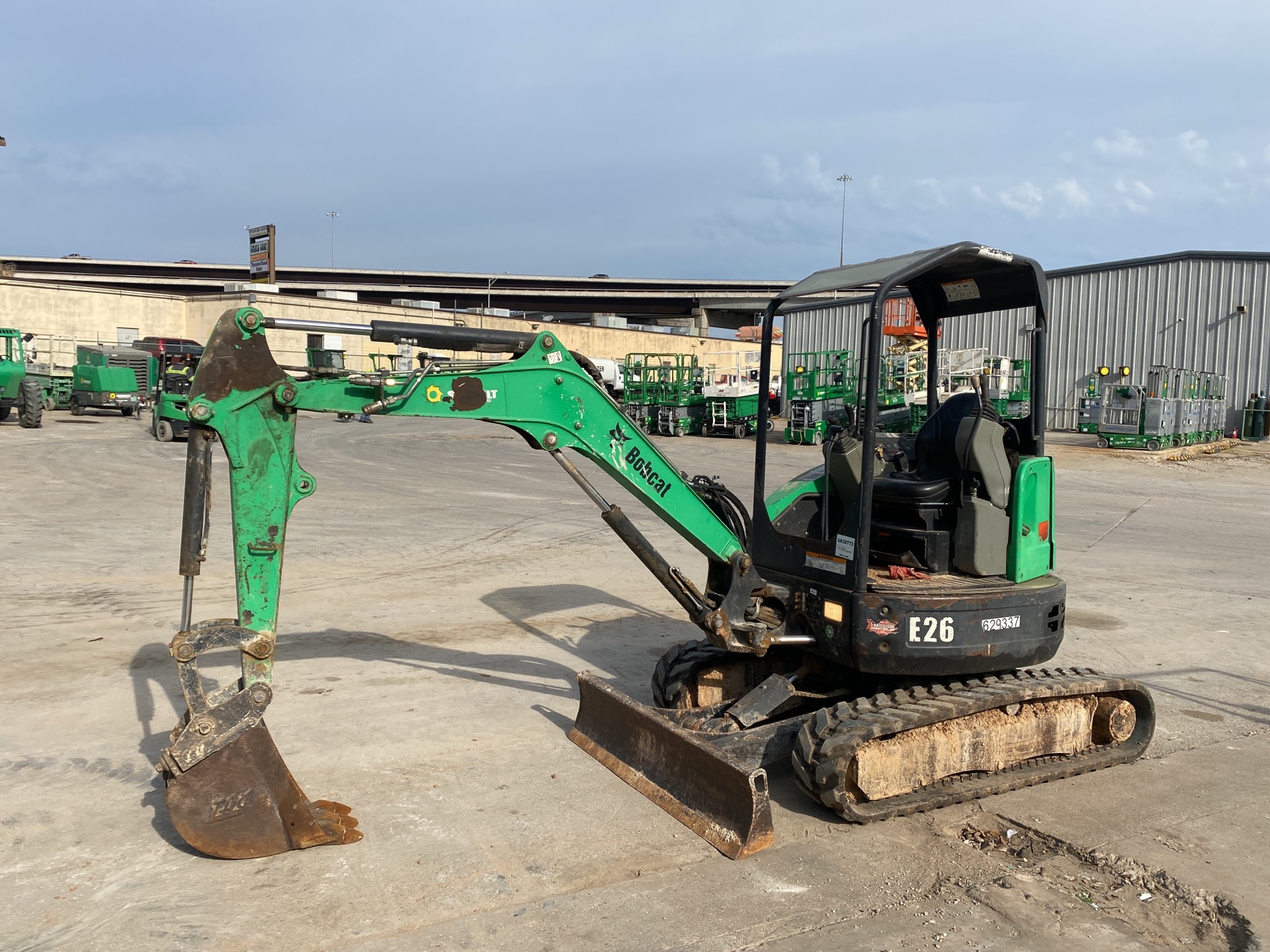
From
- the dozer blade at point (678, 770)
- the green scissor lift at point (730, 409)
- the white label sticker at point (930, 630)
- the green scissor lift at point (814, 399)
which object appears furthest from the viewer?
the green scissor lift at point (730, 409)

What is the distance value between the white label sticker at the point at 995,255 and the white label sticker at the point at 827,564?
1893 millimetres

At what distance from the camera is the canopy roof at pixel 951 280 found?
5.52m

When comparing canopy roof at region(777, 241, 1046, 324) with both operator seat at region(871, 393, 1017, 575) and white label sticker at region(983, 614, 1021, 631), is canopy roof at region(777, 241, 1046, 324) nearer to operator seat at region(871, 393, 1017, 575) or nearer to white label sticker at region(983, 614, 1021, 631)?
operator seat at region(871, 393, 1017, 575)

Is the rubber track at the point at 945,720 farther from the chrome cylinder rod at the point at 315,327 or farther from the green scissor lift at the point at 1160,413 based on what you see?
the green scissor lift at the point at 1160,413

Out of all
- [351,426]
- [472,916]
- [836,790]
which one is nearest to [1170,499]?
[836,790]

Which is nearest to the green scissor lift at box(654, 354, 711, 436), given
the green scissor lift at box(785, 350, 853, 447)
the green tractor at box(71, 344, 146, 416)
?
the green scissor lift at box(785, 350, 853, 447)

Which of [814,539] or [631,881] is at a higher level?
[814,539]

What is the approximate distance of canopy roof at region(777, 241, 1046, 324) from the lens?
5.52 meters

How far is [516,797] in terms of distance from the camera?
5414 millimetres

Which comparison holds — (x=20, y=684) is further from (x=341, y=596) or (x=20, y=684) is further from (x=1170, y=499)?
(x=1170, y=499)

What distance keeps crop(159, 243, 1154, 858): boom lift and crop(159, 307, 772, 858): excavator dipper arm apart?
0.04 feet

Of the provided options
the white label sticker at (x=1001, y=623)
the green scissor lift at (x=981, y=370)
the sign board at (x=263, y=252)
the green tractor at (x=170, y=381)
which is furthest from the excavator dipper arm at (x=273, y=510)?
the sign board at (x=263, y=252)

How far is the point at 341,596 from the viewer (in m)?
10.0

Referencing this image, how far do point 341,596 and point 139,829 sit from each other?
5.12 metres
